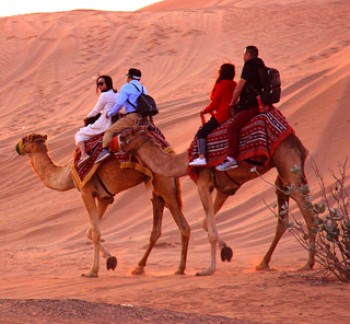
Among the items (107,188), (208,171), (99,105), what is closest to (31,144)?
(99,105)

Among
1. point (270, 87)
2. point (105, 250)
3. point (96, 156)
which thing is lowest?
point (105, 250)

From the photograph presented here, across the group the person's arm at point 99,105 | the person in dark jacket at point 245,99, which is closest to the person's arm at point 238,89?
the person in dark jacket at point 245,99

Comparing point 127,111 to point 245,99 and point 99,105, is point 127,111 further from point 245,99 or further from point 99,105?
point 245,99

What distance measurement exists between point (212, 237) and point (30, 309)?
3596 millimetres

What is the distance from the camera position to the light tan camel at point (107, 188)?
12.7 meters

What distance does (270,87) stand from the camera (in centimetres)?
1180

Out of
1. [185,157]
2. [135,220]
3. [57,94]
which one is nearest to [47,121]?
[57,94]

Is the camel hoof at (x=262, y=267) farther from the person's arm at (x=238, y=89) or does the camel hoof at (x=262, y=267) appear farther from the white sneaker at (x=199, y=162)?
the person's arm at (x=238, y=89)

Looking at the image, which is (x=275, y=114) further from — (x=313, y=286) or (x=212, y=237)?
(x=313, y=286)

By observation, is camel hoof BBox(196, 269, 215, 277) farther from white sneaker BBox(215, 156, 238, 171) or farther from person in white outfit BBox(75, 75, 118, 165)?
person in white outfit BBox(75, 75, 118, 165)

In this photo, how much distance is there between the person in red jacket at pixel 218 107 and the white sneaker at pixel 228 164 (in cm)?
18

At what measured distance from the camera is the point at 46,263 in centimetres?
1465

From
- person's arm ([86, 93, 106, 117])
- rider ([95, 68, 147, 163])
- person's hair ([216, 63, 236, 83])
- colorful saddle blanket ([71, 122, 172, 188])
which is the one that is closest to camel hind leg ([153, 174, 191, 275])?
colorful saddle blanket ([71, 122, 172, 188])

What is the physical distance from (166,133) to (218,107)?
29.8ft
